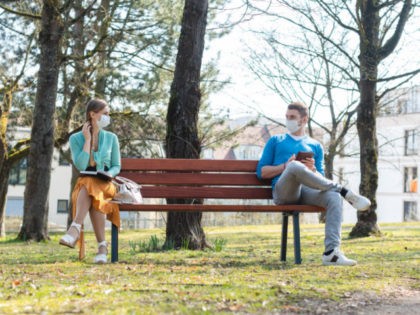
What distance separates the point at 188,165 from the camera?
7418mm

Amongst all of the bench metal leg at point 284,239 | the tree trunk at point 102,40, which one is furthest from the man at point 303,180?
the tree trunk at point 102,40

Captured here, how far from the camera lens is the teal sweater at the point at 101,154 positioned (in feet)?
22.2

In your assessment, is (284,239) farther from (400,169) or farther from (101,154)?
(400,169)

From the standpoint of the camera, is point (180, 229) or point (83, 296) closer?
point (83, 296)

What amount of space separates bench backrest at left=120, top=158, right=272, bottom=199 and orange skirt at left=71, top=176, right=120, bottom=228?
1.71 ft

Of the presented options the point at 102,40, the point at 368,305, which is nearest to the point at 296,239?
the point at 368,305

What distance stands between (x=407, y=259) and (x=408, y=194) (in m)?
50.1

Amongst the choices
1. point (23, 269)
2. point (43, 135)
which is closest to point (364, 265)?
point (23, 269)

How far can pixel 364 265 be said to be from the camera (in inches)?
273

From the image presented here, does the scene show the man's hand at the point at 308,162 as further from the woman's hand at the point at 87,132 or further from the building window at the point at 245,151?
the building window at the point at 245,151

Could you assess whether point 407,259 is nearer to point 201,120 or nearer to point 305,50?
point 305,50

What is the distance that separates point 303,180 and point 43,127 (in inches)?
329

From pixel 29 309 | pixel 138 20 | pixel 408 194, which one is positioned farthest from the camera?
pixel 408 194

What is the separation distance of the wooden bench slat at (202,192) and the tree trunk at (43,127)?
7.08m
